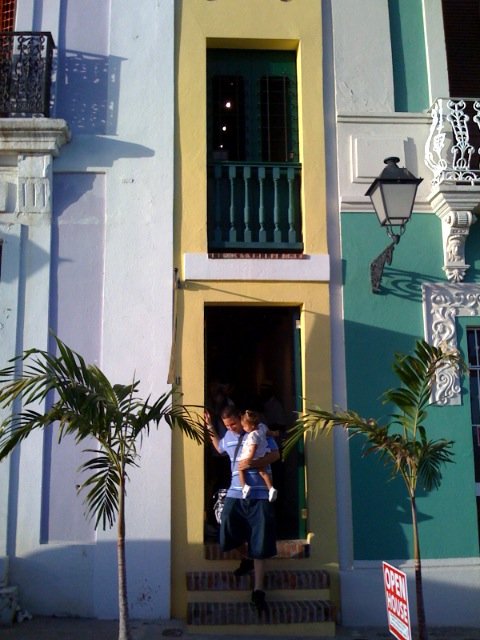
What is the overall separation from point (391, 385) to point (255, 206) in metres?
2.46

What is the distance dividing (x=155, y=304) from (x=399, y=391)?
2711 mm

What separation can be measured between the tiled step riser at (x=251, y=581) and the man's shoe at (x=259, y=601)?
267 mm

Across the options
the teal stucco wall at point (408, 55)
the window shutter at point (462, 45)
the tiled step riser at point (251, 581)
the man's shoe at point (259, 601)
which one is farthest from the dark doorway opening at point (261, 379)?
the window shutter at point (462, 45)

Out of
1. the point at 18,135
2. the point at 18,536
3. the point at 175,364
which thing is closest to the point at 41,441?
the point at 18,536

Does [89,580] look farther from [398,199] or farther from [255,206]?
[398,199]

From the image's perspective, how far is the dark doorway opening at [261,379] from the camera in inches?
322

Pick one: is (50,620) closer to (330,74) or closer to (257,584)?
(257,584)

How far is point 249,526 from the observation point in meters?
7.32

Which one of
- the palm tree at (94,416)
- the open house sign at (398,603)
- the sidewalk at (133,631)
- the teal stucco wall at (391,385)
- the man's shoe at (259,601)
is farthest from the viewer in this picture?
the teal stucco wall at (391,385)

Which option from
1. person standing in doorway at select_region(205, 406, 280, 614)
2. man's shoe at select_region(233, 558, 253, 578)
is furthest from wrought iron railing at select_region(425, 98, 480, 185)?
man's shoe at select_region(233, 558, 253, 578)

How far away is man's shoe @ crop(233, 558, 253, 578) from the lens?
24.4 ft

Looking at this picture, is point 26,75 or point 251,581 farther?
point 26,75

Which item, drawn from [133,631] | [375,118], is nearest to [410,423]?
[133,631]

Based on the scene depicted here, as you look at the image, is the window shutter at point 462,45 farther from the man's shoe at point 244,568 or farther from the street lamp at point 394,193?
Result: the man's shoe at point 244,568
